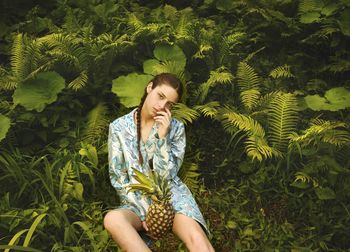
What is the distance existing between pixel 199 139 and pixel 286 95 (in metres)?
0.95

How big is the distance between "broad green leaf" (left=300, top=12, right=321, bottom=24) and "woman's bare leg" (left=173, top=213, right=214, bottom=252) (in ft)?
10.2

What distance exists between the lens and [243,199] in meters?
4.02

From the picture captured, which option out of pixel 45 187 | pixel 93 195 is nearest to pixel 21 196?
pixel 45 187

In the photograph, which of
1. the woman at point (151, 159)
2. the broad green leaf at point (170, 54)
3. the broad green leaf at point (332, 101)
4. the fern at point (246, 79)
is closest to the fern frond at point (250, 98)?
the fern at point (246, 79)

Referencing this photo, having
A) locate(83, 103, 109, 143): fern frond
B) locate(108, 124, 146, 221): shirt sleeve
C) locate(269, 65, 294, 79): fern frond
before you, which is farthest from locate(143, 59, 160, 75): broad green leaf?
locate(269, 65, 294, 79): fern frond

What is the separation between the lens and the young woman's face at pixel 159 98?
3555mm

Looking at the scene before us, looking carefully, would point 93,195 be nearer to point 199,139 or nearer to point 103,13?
point 199,139

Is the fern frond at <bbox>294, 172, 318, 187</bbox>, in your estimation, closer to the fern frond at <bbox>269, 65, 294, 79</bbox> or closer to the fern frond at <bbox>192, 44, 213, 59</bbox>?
the fern frond at <bbox>269, 65, 294, 79</bbox>

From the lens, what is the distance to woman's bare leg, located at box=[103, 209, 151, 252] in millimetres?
2898

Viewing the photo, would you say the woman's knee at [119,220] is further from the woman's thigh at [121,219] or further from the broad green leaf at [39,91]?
the broad green leaf at [39,91]

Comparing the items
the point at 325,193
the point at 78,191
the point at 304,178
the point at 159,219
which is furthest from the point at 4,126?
the point at 325,193

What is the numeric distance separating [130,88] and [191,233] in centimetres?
179

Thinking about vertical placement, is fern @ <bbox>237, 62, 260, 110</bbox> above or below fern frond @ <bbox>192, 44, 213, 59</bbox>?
below

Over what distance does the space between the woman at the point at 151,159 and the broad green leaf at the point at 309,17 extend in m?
2.30
